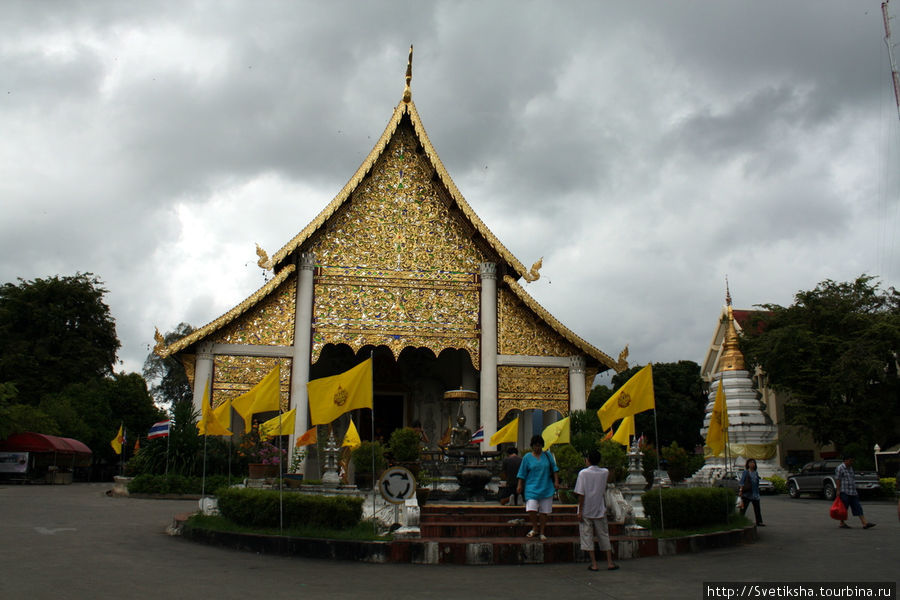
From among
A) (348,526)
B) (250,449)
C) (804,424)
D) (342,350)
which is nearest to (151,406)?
(342,350)

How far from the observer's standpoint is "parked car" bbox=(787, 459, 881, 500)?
19.8 m

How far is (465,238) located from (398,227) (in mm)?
1661

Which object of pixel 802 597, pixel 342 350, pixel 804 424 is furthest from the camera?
pixel 804 424

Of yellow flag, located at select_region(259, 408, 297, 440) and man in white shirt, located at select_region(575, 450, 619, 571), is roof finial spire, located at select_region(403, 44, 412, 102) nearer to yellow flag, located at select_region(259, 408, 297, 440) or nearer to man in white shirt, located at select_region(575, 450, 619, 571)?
yellow flag, located at select_region(259, 408, 297, 440)

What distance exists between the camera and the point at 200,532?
353 inches

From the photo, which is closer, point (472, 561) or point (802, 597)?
point (802, 597)

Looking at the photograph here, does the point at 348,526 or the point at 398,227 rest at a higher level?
the point at 398,227

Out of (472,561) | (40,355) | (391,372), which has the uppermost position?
(40,355)

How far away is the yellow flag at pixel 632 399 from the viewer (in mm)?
9094

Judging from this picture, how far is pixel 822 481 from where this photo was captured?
796 inches

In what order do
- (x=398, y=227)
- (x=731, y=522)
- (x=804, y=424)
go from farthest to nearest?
(x=804, y=424) → (x=398, y=227) → (x=731, y=522)

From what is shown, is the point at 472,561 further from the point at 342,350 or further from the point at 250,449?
the point at 342,350

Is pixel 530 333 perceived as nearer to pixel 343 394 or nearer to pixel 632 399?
pixel 632 399

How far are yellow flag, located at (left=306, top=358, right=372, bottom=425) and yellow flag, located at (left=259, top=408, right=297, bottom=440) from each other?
2.35 meters
